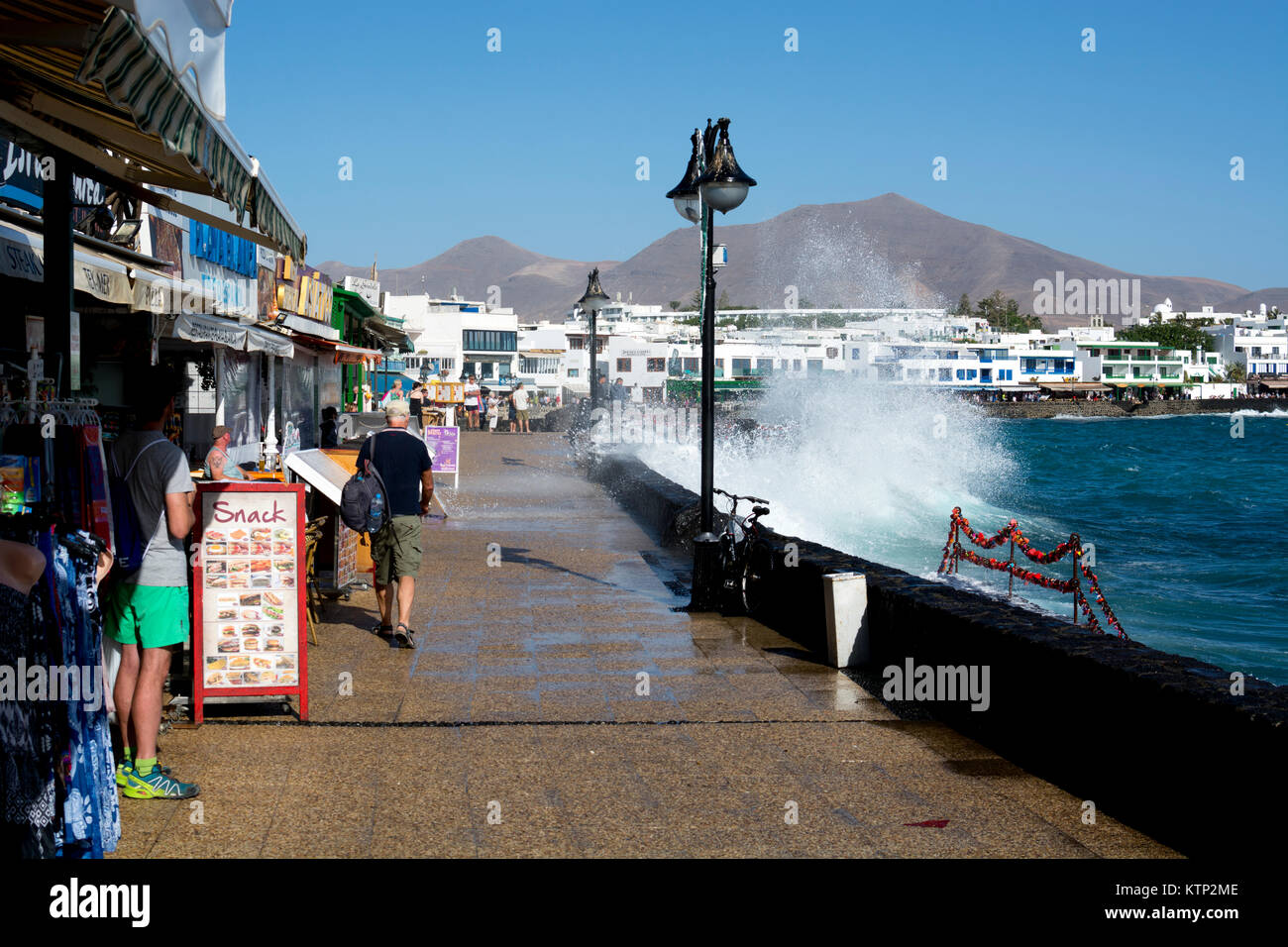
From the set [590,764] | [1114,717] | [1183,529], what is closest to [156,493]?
[590,764]

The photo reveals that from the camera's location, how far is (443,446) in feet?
67.4

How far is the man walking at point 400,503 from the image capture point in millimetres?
8727

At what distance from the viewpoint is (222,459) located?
8.83 m

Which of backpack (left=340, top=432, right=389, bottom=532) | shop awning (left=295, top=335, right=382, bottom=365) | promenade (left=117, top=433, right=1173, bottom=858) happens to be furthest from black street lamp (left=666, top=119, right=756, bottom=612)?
shop awning (left=295, top=335, right=382, bottom=365)

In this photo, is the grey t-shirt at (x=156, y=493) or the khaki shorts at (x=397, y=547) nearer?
the grey t-shirt at (x=156, y=493)

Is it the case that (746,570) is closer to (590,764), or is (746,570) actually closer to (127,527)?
(590,764)

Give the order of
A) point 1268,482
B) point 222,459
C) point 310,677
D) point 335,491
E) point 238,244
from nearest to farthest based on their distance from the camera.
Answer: point 310,677
point 222,459
point 335,491
point 238,244
point 1268,482

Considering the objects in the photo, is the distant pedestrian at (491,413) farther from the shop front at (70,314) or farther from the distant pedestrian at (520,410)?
the shop front at (70,314)

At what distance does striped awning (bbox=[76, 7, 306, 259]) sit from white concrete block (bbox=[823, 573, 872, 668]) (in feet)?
14.0

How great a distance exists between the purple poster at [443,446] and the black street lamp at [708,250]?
32.2 feet

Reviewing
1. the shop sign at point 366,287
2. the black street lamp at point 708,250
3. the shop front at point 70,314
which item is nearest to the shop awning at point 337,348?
the black street lamp at point 708,250
